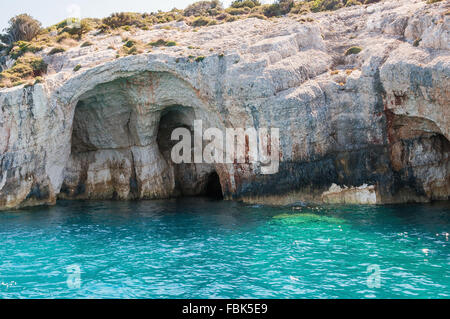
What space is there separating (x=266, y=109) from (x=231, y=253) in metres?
16.1

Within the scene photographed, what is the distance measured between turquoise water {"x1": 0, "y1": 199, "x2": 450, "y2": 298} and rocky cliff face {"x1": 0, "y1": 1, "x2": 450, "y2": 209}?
3.25m

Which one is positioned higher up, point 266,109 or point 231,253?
point 266,109

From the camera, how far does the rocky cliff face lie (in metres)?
33.8

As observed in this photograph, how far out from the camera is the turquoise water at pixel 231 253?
1855 centimetres

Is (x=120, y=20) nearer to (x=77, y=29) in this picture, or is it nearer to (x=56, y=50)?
(x=77, y=29)

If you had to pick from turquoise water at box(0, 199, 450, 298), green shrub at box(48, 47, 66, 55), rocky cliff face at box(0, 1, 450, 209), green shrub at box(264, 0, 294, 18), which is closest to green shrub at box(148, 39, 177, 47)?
rocky cliff face at box(0, 1, 450, 209)

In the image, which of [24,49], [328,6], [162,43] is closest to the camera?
[162,43]

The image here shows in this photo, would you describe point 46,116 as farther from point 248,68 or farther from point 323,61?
point 323,61

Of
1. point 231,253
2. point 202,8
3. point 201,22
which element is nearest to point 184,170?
point 201,22

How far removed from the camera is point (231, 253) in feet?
77.2

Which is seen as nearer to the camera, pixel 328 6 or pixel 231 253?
pixel 231 253

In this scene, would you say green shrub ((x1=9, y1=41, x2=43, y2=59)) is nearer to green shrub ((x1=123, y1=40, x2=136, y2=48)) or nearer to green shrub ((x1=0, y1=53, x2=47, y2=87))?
green shrub ((x1=0, y1=53, x2=47, y2=87))

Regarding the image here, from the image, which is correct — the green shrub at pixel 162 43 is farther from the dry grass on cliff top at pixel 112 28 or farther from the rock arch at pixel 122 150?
the rock arch at pixel 122 150
